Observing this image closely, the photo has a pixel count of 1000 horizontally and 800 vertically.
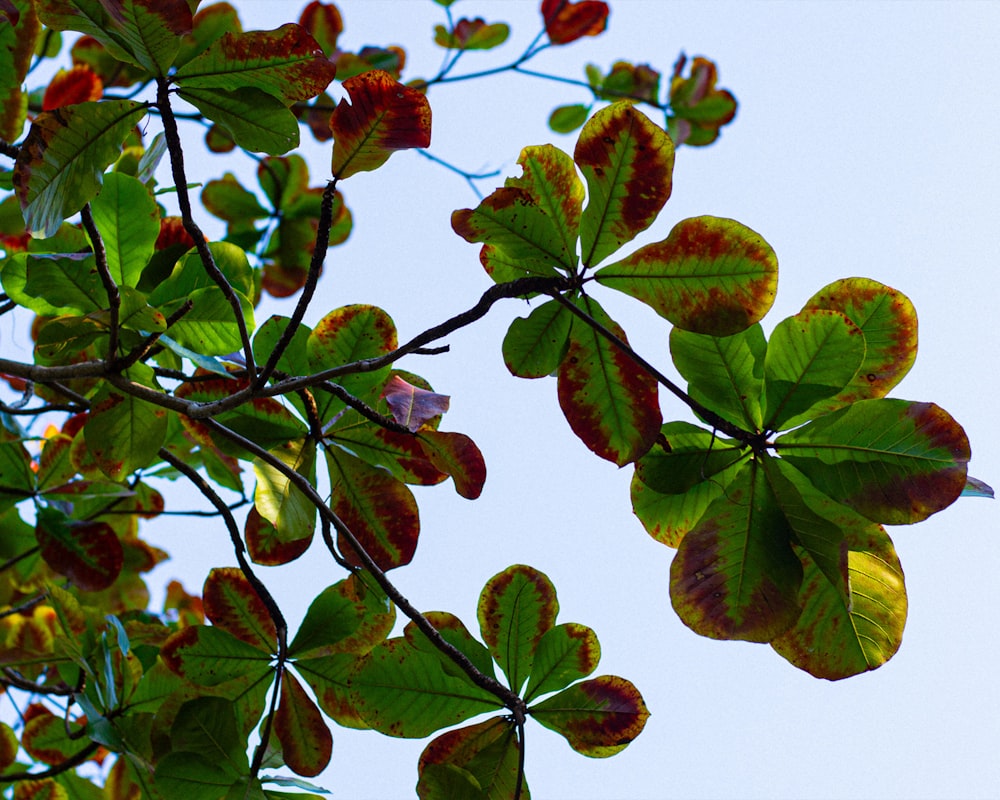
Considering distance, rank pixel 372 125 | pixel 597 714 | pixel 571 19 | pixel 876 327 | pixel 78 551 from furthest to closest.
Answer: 1. pixel 571 19
2. pixel 78 551
3. pixel 597 714
4. pixel 876 327
5. pixel 372 125

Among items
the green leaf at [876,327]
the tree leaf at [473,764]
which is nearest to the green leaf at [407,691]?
the tree leaf at [473,764]

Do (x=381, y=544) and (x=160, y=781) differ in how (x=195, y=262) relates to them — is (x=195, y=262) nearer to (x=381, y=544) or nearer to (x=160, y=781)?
(x=381, y=544)

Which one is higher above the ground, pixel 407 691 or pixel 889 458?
pixel 889 458

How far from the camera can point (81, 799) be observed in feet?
4.98

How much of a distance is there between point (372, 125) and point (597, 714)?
0.66 m

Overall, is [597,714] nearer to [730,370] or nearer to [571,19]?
[730,370]

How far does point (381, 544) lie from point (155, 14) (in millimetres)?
630

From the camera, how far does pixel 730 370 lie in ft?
2.94

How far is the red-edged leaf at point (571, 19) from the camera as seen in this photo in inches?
89.2

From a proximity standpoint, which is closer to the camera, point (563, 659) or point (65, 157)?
point (65, 157)

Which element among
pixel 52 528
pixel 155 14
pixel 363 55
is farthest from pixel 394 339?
pixel 363 55

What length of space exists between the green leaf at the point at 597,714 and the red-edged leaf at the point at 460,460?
253 millimetres

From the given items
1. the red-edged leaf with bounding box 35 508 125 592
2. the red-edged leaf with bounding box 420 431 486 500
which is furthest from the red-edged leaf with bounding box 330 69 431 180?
the red-edged leaf with bounding box 35 508 125 592

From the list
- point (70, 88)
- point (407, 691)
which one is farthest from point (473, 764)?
point (70, 88)
